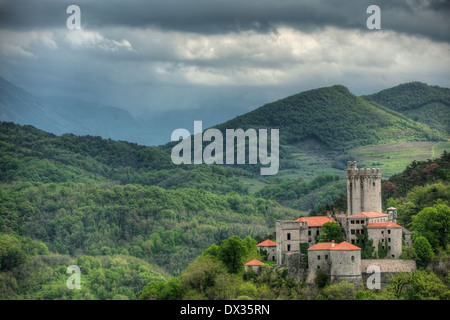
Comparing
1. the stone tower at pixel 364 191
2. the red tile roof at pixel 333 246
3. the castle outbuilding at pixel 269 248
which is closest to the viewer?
the red tile roof at pixel 333 246

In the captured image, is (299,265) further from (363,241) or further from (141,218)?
(141,218)

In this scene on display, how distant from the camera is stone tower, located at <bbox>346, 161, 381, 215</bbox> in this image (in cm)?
8444

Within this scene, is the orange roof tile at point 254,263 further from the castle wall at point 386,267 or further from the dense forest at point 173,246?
the castle wall at point 386,267

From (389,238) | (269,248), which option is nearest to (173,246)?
(269,248)

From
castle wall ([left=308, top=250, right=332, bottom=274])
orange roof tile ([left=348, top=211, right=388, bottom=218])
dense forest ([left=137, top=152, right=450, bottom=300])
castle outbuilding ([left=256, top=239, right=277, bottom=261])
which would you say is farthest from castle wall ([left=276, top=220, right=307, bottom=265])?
orange roof tile ([left=348, top=211, right=388, bottom=218])

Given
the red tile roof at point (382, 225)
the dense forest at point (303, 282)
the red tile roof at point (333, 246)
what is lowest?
the dense forest at point (303, 282)

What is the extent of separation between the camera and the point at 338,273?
2918 inches

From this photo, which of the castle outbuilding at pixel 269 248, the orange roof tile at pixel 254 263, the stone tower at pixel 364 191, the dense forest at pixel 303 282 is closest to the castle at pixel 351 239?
the stone tower at pixel 364 191

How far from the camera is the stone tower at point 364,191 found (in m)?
84.4

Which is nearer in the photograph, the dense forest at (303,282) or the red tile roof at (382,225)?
the dense forest at (303,282)

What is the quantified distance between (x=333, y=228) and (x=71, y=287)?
246 ft

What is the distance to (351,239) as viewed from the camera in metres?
79.0

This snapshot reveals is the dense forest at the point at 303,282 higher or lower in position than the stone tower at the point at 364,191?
lower

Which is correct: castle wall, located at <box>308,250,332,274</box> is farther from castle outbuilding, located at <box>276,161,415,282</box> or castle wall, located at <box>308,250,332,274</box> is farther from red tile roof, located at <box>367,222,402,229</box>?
red tile roof, located at <box>367,222,402,229</box>
